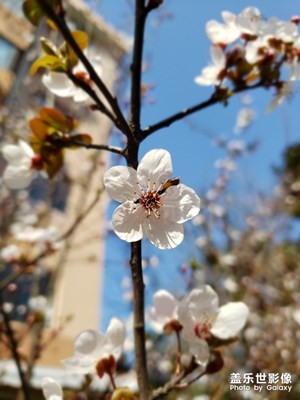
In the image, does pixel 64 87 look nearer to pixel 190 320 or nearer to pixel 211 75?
pixel 211 75

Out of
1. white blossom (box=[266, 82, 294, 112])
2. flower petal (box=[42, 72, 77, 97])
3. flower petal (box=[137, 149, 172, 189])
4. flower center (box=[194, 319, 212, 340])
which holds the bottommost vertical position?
flower center (box=[194, 319, 212, 340])

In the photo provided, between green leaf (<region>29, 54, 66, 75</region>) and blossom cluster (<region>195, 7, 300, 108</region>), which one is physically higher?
blossom cluster (<region>195, 7, 300, 108</region>)

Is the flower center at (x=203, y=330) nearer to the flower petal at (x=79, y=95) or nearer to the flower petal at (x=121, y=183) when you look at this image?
the flower petal at (x=121, y=183)

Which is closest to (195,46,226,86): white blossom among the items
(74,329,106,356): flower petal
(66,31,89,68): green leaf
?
(66,31,89,68): green leaf

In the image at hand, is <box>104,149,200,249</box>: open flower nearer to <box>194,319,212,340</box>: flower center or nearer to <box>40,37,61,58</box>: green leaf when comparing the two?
<box>194,319,212,340</box>: flower center

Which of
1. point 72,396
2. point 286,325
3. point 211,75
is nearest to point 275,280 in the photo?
point 286,325

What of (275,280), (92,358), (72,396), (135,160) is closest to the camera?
(135,160)

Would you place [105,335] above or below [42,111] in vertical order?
below
